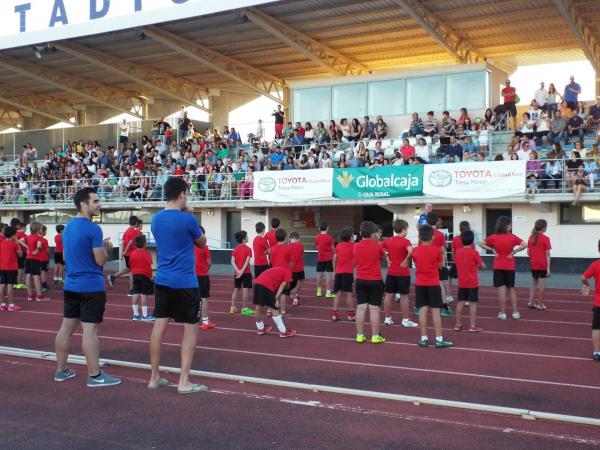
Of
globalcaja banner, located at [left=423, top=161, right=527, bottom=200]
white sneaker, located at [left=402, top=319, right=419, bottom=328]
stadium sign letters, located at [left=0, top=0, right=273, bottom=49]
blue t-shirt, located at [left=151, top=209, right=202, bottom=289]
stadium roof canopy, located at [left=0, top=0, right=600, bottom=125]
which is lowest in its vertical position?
white sneaker, located at [left=402, top=319, right=419, bottom=328]

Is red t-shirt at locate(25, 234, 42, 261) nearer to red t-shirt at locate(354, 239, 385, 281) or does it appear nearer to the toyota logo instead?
red t-shirt at locate(354, 239, 385, 281)

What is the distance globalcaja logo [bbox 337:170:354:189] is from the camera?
23359mm

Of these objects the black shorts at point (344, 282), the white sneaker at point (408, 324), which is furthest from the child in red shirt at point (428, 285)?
the black shorts at point (344, 282)

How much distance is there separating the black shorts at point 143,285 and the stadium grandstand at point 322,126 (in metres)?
1.19

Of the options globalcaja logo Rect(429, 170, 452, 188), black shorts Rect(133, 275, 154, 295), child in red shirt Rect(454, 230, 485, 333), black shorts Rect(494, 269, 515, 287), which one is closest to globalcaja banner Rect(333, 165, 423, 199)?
globalcaja logo Rect(429, 170, 452, 188)

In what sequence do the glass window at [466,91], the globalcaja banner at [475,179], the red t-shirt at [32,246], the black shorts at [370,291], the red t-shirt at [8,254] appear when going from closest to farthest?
the black shorts at [370,291] < the red t-shirt at [8,254] < the red t-shirt at [32,246] < the globalcaja banner at [475,179] < the glass window at [466,91]

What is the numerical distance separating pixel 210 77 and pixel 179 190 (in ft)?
101

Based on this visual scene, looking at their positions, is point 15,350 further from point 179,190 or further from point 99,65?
point 99,65

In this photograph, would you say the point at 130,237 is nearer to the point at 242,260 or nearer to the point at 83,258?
the point at 242,260

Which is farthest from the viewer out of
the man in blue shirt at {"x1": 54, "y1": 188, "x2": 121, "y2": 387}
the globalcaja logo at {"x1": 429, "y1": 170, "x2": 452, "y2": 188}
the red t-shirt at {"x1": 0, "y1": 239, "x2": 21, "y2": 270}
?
the globalcaja logo at {"x1": 429, "y1": 170, "x2": 452, "y2": 188}

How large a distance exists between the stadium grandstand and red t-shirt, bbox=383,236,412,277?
165 cm

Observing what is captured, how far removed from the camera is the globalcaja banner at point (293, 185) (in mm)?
23891

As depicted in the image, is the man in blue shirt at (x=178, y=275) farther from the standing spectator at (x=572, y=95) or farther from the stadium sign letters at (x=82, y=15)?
the standing spectator at (x=572, y=95)

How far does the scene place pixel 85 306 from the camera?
677 centimetres
